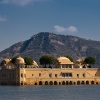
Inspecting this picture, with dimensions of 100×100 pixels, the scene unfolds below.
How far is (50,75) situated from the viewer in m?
136

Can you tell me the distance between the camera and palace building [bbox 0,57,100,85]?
135625mm

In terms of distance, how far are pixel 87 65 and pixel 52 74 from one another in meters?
20.2

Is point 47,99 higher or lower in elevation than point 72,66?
lower

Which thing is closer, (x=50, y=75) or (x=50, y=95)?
(x=50, y=95)

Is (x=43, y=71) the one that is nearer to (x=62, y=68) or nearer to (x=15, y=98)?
(x=62, y=68)

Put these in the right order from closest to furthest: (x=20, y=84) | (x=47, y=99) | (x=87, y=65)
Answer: (x=47, y=99) < (x=20, y=84) < (x=87, y=65)

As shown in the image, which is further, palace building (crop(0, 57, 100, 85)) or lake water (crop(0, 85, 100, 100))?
palace building (crop(0, 57, 100, 85))

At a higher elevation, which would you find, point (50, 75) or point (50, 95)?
point (50, 75)

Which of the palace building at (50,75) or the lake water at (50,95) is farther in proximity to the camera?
the palace building at (50,75)

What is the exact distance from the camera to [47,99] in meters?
78.1

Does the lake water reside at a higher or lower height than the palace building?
lower

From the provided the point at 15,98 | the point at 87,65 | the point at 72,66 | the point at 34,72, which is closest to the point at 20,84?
the point at 34,72

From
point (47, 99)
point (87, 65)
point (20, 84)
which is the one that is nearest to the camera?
point (47, 99)

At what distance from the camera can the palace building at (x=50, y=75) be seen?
445 feet
